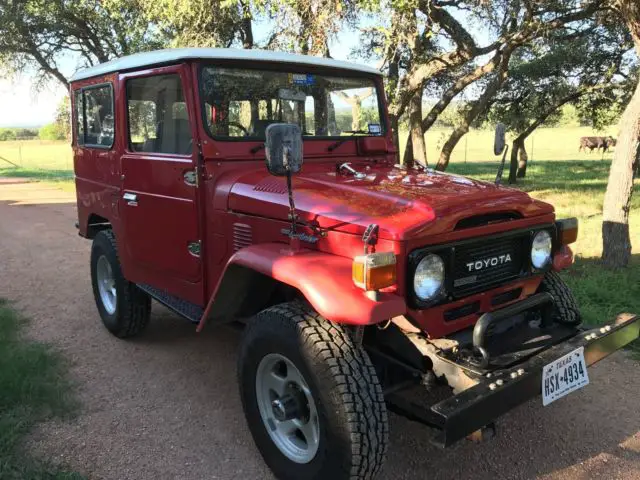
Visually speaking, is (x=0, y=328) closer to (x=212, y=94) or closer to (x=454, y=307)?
(x=212, y=94)

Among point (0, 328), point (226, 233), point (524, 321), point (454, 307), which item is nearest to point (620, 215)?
point (524, 321)

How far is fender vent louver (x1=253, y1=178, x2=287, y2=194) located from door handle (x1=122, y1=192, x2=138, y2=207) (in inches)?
47.8

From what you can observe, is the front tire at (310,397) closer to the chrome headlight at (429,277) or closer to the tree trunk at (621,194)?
the chrome headlight at (429,277)

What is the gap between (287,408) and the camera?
2.68m

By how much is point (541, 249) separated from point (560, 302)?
37 centimetres

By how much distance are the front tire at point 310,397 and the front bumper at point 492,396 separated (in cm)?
26

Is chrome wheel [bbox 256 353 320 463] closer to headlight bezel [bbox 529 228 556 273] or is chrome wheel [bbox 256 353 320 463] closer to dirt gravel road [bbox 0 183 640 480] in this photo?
dirt gravel road [bbox 0 183 640 480]

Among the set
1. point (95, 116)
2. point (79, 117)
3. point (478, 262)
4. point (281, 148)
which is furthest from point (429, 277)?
point (79, 117)

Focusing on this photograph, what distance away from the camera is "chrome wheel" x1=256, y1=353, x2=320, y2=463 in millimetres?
2668

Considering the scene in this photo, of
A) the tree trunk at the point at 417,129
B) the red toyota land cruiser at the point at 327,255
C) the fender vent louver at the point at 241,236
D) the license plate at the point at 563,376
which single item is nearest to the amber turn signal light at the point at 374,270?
the red toyota land cruiser at the point at 327,255

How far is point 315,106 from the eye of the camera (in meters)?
3.91

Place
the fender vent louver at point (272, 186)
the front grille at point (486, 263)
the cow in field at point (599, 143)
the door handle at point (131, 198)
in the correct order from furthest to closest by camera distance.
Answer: the cow in field at point (599, 143) < the door handle at point (131, 198) < the fender vent louver at point (272, 186) < the front grille at point (486, 263)

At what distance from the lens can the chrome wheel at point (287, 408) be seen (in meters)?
2.67

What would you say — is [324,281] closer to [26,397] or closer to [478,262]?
[478,262]
